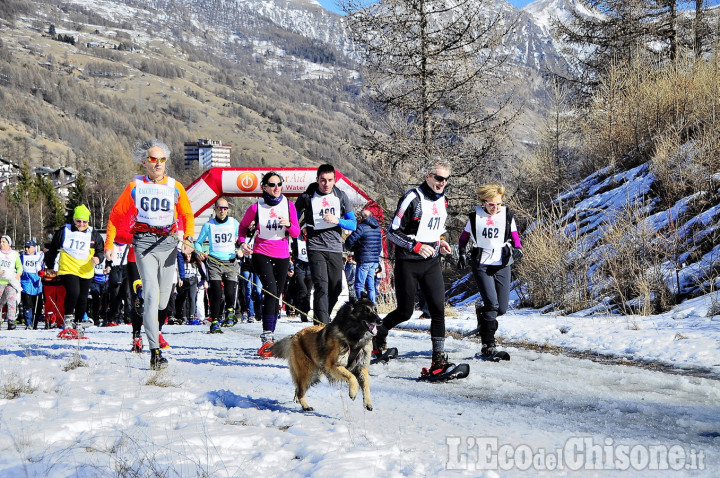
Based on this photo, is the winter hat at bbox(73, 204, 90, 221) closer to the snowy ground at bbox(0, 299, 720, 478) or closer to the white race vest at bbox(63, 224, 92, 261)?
the white race vest at bbox(63, 224, 92, 261)

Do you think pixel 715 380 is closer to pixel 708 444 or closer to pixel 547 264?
pixel 708 444

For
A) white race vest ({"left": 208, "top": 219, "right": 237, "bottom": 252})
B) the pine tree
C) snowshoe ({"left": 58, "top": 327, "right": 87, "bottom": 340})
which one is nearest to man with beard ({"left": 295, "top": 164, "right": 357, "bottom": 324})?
white race vest ({"left": 208, "top": 219, "right": 237, "bottom": 252})

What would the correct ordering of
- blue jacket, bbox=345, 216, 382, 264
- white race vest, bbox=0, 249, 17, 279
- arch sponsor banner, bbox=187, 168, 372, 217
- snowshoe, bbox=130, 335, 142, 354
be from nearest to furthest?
snowshoe, bbox=130, 335, 142, 354
blue jacket, bbox=345, 216, 382, 264
white race vest, bbox=0, 249, 17, 279
arch sponsor banner, bbox=187, 168, 372, 217

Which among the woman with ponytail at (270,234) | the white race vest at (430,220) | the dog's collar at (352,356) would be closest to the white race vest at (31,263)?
the woman with ponytail at (270,234)

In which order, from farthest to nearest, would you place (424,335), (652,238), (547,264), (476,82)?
1. (476,82)
2. (547,264)
3. (652,238)
4. (424,335)

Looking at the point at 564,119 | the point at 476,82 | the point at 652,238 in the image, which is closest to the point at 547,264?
the point at 652,238

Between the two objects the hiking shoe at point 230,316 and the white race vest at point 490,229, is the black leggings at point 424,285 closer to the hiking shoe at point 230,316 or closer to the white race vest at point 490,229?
the white race vest at point 490,229

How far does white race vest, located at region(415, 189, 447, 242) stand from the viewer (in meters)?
6.26

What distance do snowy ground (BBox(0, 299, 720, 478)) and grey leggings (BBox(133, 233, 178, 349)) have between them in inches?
18.7

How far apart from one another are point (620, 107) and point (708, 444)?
14.3m

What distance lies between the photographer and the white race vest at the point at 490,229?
24.4 ft

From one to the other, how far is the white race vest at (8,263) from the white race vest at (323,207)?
9.95 metres

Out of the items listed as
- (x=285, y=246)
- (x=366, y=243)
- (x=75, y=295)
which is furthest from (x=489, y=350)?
(x=75, y=295)

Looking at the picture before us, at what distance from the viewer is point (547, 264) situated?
12.1 meters
